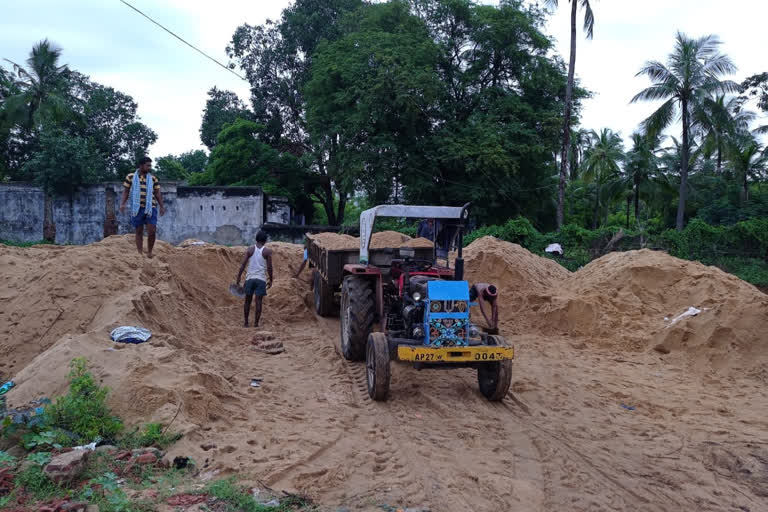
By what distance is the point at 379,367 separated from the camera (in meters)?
6.30

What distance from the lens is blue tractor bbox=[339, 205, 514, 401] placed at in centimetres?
627

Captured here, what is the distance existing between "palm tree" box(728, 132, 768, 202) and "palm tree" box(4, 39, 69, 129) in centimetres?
3562

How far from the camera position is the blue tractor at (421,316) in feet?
20.6

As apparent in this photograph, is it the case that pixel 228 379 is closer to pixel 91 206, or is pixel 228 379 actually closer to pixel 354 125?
pixel 354 125

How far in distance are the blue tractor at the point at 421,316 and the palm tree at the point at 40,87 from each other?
88.2 feet

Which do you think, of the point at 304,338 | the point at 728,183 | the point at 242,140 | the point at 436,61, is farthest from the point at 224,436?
the point at 728,183

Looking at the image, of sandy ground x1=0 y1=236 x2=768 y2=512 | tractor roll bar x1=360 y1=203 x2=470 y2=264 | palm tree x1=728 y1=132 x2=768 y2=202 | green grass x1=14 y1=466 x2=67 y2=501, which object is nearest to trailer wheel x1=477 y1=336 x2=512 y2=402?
sandy ground x1=0 y1=236 x2=768 y2=512

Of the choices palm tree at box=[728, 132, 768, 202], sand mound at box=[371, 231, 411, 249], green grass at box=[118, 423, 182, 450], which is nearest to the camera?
green grass at box=[118, 423, 182, 450]

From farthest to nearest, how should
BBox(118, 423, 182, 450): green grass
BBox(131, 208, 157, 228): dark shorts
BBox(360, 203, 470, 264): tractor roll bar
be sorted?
1. BBox(131, 208, 157, 228): dark shorts
2. BBox(360, 203, 470, 264): tractor roll bar
3. BBox(118, 423, 182, 450): green grass

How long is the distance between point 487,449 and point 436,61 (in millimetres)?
23591

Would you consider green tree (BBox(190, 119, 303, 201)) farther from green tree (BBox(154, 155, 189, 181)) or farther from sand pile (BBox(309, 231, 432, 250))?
sand pile (BBox(309, 231, 432, 250))

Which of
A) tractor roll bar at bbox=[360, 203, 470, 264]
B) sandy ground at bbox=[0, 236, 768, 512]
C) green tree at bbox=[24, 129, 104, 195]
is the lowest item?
sandy ground at bbox=[0, 236, 768, 512]

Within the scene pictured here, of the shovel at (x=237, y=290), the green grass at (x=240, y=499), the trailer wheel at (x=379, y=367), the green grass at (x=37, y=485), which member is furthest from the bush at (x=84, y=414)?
the shovel at (x=237, y=290)

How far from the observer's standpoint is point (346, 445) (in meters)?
5.23
